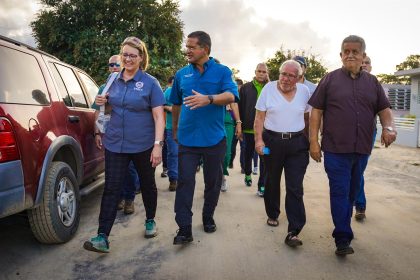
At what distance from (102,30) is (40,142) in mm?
16858

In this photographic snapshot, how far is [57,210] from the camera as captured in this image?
3492mm

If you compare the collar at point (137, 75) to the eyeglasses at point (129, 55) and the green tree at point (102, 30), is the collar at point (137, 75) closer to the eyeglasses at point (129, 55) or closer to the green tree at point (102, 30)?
the eyeglasses at point (129, 55)

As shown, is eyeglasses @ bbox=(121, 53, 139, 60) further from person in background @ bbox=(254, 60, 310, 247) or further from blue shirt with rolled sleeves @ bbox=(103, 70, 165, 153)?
person in background @ bbox=(254, 60, 310, 247)

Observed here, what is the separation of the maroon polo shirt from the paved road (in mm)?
1002

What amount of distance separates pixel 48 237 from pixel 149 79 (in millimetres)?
1719

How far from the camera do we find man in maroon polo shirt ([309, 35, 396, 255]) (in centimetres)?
350

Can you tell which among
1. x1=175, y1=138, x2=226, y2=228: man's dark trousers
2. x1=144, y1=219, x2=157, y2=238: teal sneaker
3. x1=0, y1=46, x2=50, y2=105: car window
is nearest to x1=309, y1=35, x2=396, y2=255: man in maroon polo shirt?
x1=175, y1=138, x2=226, y2=228: man's dark trousers

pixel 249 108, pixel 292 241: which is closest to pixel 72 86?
pixel 249 108

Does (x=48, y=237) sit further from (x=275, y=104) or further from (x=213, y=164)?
(x=275, y=104)

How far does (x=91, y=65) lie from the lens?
18047 millimetres

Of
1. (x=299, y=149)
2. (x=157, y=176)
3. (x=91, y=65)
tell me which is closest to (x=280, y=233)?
(x=299, y=149)

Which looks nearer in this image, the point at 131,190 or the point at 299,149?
the point at 299,149

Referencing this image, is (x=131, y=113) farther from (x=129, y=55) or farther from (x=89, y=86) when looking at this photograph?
(x=89, y=86)

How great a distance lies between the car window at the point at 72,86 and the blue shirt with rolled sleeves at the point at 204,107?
155 cm
